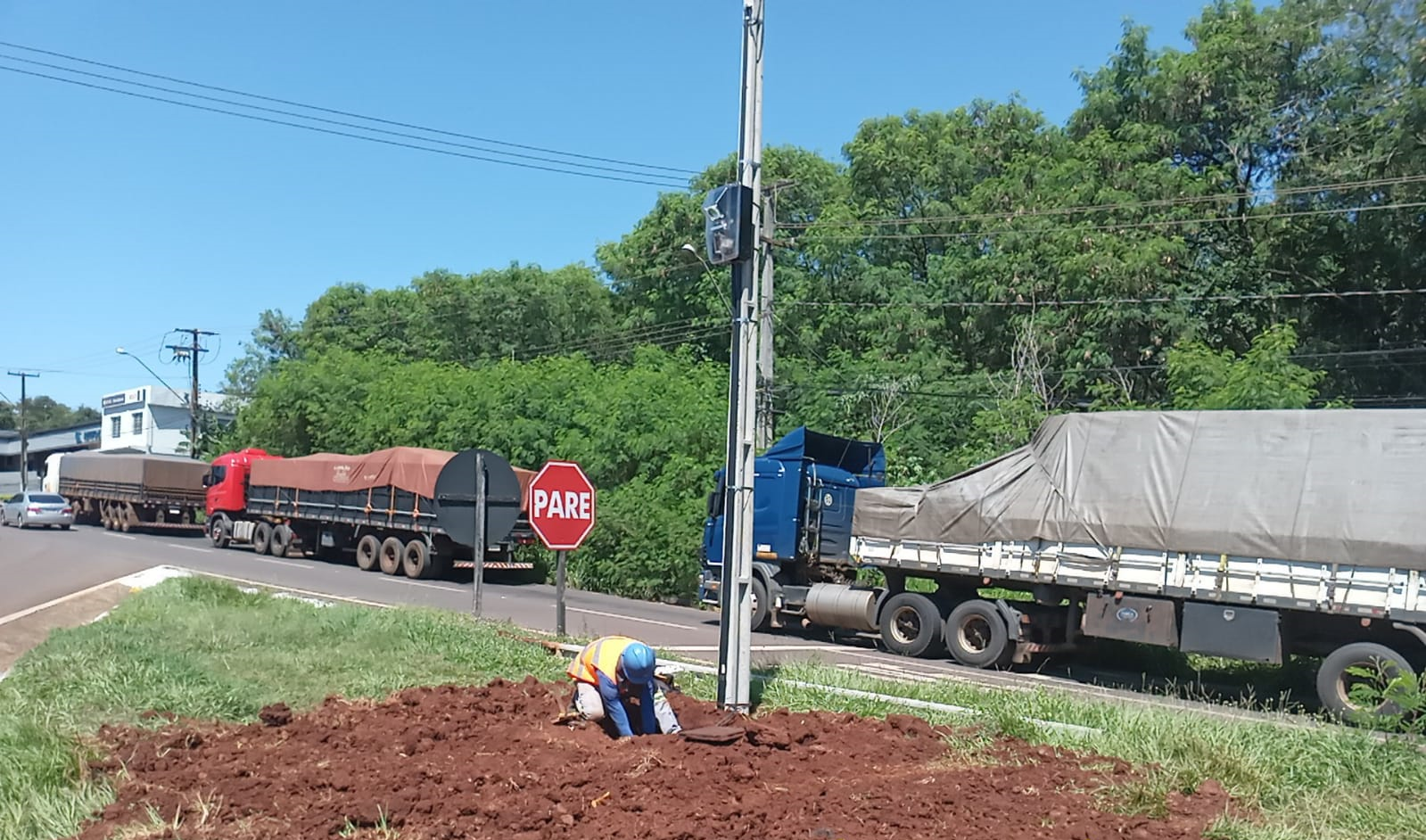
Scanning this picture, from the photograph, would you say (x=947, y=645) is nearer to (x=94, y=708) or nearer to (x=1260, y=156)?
(x=94, y=708)

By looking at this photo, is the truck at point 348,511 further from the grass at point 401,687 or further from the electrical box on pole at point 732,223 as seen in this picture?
the electrical box on pole at point 732,223

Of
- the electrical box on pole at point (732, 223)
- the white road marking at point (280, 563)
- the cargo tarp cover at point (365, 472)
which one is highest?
the electrical box on pole at point (732, 223)

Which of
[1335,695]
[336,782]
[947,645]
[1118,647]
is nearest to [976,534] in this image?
[947,645]

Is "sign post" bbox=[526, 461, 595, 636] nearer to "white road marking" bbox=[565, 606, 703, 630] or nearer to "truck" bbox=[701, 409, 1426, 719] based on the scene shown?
"truck" bbox=[701, 409, 1426, 719]

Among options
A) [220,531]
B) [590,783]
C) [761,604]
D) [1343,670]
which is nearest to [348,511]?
[220,531]

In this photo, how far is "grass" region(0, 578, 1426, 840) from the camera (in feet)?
19.9

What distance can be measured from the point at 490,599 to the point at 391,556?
7.42 m

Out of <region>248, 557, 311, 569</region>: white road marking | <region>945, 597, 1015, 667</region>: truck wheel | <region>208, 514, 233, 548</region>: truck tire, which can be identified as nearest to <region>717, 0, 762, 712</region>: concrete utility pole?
<region>945, 597, 1015, 667</region>: truck wheel

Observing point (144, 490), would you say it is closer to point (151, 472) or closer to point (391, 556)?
point (151, 472)

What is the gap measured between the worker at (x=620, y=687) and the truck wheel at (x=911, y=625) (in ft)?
26.9

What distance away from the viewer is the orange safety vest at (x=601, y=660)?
762cm

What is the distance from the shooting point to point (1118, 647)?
16.0m

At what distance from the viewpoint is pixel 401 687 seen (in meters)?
9.91

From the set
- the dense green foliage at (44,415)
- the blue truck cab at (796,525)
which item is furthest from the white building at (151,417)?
the blue truck cab at (796,525)
